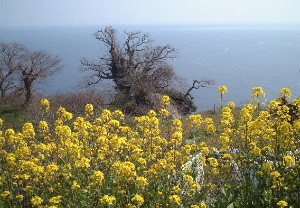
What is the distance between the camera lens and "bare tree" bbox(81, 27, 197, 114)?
31438 mm

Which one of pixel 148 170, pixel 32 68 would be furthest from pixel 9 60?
pixel 148 170

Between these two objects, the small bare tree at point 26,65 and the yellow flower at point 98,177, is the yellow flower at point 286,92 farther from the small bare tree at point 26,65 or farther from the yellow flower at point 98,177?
the small bare tree at point 26,65

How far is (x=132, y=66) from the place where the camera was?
34.7 meters

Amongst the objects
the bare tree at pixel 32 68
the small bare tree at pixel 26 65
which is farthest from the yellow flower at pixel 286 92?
the bare tree at pixel 32 68

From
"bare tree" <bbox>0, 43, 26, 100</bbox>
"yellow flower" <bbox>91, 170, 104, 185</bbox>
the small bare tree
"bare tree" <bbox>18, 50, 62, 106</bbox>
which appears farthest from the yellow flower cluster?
"bare tree" <bbox>0, 43, 26, 100</bbox>

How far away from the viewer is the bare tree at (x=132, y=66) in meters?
31.4

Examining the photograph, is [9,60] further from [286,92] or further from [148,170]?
[286,92]

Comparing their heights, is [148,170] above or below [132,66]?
above

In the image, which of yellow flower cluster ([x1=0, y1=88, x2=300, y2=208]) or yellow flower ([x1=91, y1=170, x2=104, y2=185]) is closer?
yellow flower ([x1=91, y1=170, x2=104, y2=185])

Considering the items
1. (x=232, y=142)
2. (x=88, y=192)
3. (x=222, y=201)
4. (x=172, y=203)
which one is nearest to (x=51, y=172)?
(x=88, y=192)

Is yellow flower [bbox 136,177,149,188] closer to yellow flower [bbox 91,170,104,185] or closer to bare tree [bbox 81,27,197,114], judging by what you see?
yellow flower [bbox 91,170,104,185]

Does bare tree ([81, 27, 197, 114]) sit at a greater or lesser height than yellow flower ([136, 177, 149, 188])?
lesser

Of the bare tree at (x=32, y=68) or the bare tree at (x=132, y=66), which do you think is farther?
the bare tree at (x=132, y=66)

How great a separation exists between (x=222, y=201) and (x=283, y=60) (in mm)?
108044
